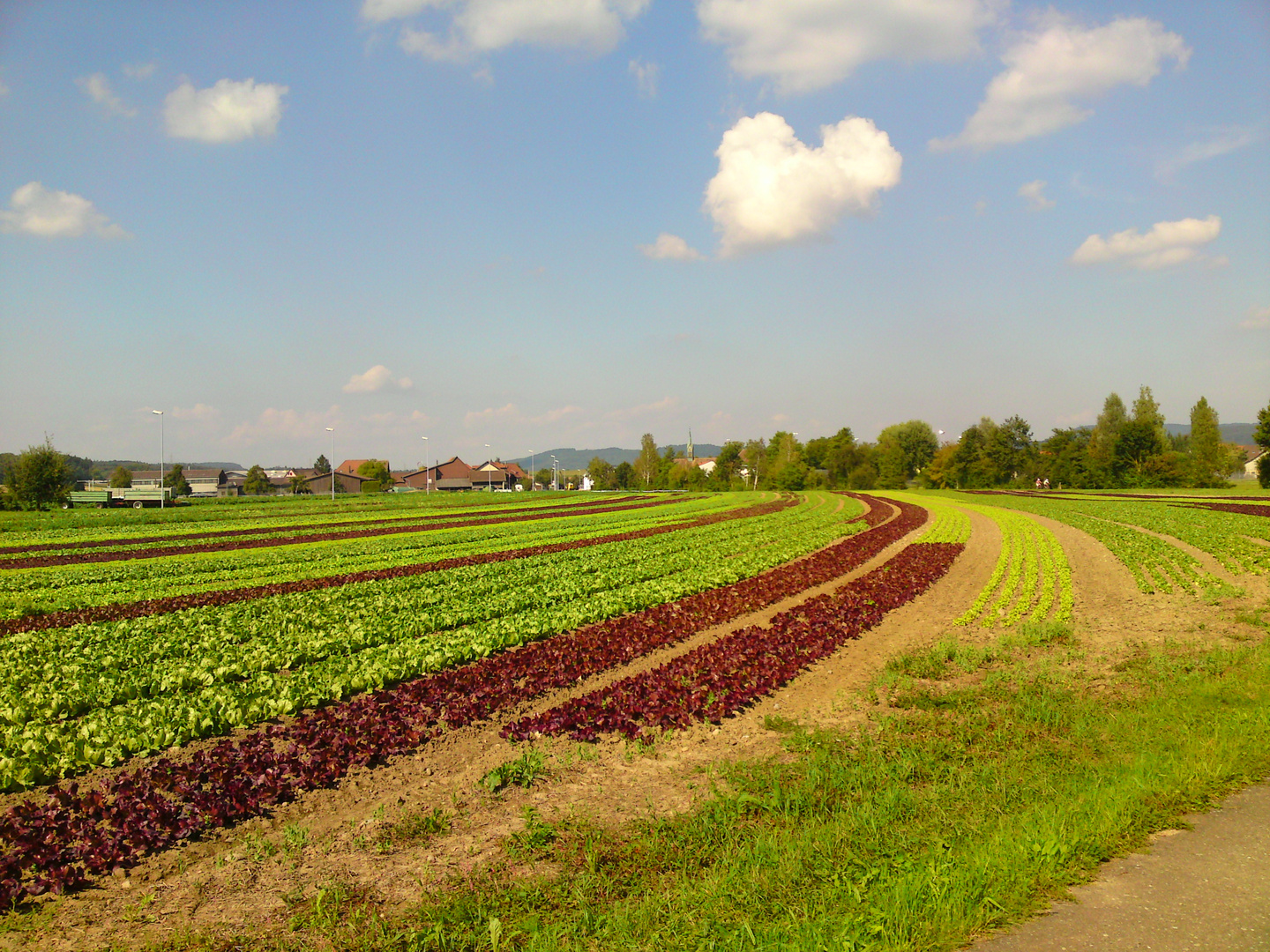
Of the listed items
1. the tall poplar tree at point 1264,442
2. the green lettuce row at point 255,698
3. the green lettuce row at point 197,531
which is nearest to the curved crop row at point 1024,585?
the green lettuce row at point 255,698

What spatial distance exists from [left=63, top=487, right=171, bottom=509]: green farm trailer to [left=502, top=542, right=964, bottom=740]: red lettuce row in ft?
244

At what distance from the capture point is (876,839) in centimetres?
616

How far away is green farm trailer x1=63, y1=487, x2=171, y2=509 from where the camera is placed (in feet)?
245

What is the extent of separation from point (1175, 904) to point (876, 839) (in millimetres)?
2056

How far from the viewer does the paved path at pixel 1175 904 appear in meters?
4.75

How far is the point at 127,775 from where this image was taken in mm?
7914

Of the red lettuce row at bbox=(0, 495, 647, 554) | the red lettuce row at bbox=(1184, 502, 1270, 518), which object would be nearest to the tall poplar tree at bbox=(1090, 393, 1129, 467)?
the red lettuce row at bbox=(1184, 502, 1270, 518)

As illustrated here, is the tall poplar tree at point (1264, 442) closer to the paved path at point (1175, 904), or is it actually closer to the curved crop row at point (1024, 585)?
the curved crop row at point (1024, 585)

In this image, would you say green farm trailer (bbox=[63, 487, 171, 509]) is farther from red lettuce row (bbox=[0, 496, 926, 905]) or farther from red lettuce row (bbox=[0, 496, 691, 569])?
red lettuce row (bbox=[0, 496, 926, 905])

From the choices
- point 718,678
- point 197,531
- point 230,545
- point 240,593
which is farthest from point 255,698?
point 197,531

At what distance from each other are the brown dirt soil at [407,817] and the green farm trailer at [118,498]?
7654 cm

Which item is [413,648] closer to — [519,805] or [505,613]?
[505,613]

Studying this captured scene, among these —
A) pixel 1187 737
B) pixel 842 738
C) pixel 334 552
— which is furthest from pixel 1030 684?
pixel 334 552

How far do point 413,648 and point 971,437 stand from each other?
403 feet
